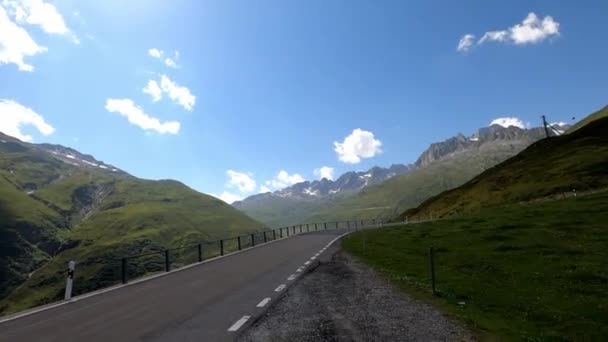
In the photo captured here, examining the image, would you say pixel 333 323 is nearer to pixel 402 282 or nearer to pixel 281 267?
pixel 402 282

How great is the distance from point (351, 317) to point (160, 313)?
539 cm

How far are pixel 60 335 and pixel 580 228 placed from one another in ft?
95.5

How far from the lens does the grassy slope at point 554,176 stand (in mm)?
52031

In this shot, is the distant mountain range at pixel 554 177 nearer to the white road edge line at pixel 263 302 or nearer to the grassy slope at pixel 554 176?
the grassy slope at pixel 554 176

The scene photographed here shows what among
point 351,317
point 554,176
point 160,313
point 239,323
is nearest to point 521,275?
point 351,317

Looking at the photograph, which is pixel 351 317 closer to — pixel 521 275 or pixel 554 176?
pixel 521 275

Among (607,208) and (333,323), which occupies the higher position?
(607,208)

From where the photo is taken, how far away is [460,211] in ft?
228

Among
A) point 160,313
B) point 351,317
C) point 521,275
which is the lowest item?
point 521,275

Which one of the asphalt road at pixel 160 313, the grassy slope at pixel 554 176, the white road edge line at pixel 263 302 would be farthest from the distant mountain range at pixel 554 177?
the white road edge line at pixel 263 302

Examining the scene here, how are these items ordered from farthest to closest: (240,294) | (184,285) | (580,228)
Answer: (580,228) → (184,285) → (240,294)

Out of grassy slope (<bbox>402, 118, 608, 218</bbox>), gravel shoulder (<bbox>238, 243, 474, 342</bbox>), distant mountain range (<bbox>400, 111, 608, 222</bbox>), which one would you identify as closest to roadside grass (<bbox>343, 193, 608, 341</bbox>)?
gravel shoulder (<bbox>238, 243, 474, 342</bbox>)

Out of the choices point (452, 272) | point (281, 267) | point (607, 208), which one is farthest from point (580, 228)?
point (281, 267)

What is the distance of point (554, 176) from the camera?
196 ft
